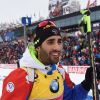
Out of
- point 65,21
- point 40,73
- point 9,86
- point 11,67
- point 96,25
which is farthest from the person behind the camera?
point 65,21

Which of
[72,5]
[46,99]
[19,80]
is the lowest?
[46,99]

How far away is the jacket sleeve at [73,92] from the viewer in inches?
116

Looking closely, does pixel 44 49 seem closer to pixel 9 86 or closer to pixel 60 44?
pixel 60 44

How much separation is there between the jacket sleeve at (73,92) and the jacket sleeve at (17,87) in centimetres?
51

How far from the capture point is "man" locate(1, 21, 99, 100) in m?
2.50

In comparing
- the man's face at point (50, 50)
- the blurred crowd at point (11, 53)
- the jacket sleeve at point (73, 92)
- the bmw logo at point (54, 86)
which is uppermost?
the man's face at point (50, 50)

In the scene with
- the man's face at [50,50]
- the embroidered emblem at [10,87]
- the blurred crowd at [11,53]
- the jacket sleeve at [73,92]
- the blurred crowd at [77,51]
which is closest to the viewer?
the embroidered emblem at [10,87]

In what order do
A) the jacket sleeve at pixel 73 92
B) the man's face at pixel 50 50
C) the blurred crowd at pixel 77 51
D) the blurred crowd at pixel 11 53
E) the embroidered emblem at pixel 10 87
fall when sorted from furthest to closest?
the blurred crowd at pixel 11 53 < the blurred crowd at pixel 77 51 < the jacket sleeve at pixel 73 92 < the man's face at pixel 50 50 < the embroidered emblem at pixel 10 87

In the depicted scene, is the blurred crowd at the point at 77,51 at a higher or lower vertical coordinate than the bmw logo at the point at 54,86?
lower

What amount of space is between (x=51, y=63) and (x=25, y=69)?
22cm

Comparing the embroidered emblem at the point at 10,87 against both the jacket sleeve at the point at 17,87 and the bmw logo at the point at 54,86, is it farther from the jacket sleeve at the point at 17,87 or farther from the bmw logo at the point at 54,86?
the bmw logo at the point at 54,86

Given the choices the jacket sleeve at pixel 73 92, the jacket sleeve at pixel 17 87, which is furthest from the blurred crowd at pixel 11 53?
the jacket sleeve at pixel 17 87

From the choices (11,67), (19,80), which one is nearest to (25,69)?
(19,80)

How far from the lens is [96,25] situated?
17.9 meters
